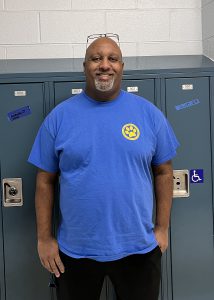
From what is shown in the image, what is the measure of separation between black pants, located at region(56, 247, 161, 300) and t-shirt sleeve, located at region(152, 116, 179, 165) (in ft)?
1.47

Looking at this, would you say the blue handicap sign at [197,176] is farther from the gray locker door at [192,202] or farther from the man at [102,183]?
the man at [102,183]

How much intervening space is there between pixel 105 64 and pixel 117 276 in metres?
1.02

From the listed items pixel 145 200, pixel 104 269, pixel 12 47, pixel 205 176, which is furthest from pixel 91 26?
pixel 104 269

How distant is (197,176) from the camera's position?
2.32 metres

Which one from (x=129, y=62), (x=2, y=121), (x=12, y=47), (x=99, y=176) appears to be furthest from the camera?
(x=12, y=47)

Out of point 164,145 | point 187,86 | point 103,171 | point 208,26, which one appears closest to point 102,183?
point 103,171

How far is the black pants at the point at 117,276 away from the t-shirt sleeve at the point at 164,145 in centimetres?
45

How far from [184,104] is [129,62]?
55cm

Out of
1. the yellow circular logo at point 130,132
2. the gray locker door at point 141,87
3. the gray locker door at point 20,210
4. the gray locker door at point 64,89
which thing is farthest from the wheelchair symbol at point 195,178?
the gray locker door at point 20,210

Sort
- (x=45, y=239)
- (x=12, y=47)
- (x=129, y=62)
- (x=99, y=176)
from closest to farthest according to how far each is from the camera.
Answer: (x=99, y=176)
(x=45, y=239)
(x=129, y=62)
(x=12, y=47)

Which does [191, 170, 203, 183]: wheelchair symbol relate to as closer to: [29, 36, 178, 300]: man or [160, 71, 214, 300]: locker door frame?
[160, 71, 214, 300]: locker door frame

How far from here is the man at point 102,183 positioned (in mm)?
1688

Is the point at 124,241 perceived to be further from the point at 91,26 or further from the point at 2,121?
the point at 91,26

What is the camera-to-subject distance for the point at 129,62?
258cm
